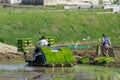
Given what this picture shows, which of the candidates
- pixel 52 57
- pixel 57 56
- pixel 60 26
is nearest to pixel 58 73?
pixel 52 57

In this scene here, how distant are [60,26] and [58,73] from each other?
30207 mm

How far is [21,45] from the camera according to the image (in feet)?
138

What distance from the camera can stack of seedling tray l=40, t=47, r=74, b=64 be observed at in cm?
3438

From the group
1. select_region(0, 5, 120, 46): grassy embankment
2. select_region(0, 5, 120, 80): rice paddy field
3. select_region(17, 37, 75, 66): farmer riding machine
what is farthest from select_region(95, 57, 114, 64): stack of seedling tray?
select_region(0, 5, 120, 46): grassy embankment

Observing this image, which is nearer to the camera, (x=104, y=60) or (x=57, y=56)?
(x=57, y=56)

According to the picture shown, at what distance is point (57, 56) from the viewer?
34.8m

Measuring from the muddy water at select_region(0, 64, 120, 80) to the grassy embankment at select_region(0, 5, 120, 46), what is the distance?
1810 cm

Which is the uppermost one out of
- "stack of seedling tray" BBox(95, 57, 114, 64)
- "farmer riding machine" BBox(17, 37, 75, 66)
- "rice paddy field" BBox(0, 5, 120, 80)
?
"farmer riding machine" BBox(17, 37, 75, 66)

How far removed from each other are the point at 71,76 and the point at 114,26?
125ft

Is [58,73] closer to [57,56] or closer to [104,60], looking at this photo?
[57,56]

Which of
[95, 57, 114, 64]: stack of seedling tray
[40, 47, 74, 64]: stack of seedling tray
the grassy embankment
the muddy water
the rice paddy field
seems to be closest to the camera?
the muddy water

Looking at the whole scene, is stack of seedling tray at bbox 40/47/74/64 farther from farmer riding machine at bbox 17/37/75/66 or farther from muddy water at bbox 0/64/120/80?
muddy water at bbox 0/64/120/80

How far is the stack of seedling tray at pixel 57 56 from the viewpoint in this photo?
1353 inches

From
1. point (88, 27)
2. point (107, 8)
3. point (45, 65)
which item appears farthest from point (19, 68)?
point (107, 8)
